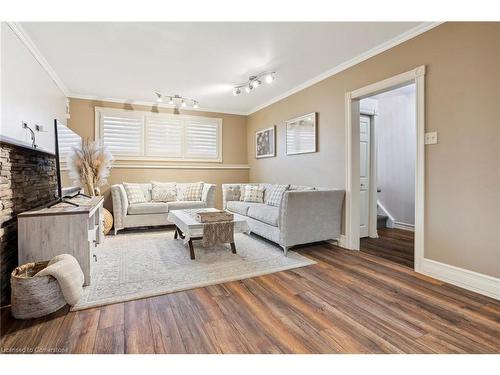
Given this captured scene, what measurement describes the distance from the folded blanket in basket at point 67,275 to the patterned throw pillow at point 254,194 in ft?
9.95

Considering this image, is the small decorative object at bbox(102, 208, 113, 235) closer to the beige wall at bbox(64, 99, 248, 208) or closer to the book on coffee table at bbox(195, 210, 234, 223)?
the beige wall at bbox(64, 99, 248, 208)

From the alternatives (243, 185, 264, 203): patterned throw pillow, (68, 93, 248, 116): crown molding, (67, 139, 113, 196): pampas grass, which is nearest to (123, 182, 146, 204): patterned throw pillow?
(67, 139, 113, 196): pampas grass

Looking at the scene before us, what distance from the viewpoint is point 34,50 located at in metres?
2.90

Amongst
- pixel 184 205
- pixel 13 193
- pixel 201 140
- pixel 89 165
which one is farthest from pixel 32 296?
pixel 201 140

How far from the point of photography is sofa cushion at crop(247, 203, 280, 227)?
131 inches

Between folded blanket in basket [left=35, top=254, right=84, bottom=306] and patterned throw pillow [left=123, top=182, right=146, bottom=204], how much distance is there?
8.68 feet

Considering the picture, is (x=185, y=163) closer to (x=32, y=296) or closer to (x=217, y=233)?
(x=217, y=233)

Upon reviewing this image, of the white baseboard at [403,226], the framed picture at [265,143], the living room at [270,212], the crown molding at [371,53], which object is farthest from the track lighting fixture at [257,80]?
the white baseboard at [403,226]

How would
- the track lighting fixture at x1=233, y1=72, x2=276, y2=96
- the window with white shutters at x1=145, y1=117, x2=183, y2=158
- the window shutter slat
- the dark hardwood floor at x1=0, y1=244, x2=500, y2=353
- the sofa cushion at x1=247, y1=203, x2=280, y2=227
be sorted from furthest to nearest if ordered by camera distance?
the window with white shutters at x1=145, y1=117, x2=183, y2=158, the window shutter slat, the track lighting fixture at x1=233, y1=72, x2=276, y2=96, the sofa cushion at x1=247, y1=203, x2=280, y2=227, the dark hardwood floor at x1=0, y1=244, x2=500, y2=353

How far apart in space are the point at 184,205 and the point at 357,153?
3.01 meters

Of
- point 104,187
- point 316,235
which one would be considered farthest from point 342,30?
point 104,187
